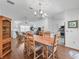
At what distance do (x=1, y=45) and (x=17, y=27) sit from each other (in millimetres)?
7550

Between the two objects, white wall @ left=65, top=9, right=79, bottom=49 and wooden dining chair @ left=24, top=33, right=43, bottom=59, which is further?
white wall @ left=65, top=9, right=79, bottom=49

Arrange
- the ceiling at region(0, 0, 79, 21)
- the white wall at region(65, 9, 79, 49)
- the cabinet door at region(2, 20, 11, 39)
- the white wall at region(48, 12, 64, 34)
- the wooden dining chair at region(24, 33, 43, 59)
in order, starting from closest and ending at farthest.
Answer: the wooden dining chair at region(24, 33, 43, 59), the cabinet door at region(2, 20, 11, 39), the ceiling at region(0, 0, 79, 21), the white wall at region(65, 9, 79, 49), the white wall at region(48, 12, 64, 34)

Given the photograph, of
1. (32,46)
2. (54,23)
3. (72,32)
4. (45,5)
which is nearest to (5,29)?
(32,46)

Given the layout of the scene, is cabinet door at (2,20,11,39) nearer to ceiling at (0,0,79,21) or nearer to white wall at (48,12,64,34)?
ceiling at (0,0,79,21)

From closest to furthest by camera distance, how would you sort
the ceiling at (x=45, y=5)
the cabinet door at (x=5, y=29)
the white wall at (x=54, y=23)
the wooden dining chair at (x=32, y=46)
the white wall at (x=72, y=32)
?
the wooden dining chair at (x=32, y=46) < the cabinet door at (x=5, y=29) < the ceiling at (x=45, y=5) < the white wall at (x=72, y=32) < the white wall at (x=54, y=23)

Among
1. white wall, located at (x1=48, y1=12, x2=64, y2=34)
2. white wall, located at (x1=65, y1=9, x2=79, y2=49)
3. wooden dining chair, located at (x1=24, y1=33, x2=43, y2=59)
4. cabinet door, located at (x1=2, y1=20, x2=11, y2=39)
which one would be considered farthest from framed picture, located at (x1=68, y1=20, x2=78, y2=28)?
white wall, located at (x1=48, y1=12, x2=64, y2=34)

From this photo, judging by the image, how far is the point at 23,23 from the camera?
12.1 meters

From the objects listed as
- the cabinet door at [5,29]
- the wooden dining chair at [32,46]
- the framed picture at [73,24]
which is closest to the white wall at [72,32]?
the framed picture at [73,24]

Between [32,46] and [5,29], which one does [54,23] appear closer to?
[5,29]

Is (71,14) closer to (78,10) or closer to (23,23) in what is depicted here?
(78,10)

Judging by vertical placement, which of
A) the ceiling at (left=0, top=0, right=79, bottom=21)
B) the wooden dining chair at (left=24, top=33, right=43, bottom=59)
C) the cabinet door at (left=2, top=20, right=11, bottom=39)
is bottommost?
the wooden dining chair at (left=24, top=33, right=43, bottom=59)

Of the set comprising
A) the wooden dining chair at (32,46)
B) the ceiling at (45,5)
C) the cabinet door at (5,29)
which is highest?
the ceiling at (45,5)

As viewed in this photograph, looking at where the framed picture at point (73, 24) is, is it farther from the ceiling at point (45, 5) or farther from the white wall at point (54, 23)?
the white wall at point (54, 23)

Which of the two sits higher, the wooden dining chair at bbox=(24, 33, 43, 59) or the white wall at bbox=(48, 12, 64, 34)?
the white wall at bbox=(48, 12, 64, 34)
